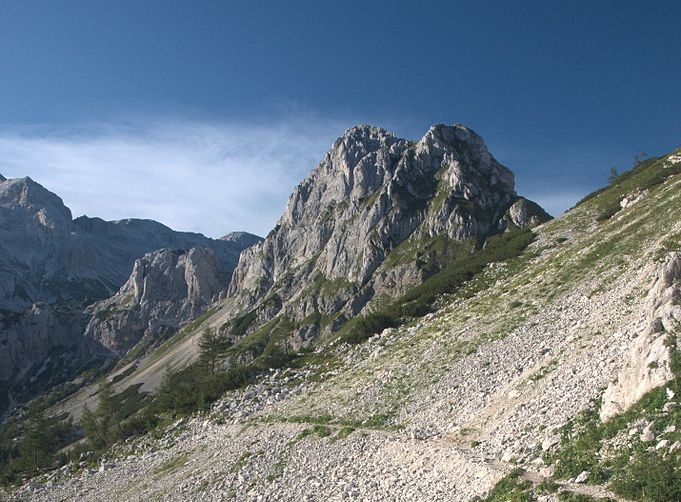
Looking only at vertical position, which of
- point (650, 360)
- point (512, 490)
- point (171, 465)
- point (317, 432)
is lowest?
point (171, 465)

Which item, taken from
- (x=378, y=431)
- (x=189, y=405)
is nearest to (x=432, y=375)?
(x=378, y=431)

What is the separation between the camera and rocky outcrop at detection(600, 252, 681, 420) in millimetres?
17938

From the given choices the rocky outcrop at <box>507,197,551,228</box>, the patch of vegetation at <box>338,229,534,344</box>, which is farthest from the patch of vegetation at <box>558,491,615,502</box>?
the rocky outcrop at <box>507,197,551,228</box>

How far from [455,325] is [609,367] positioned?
2445 centimetres

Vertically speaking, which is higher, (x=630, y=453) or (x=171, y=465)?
(x=630, y=453)

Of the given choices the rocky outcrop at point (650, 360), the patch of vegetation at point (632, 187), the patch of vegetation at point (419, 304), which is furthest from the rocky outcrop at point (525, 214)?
the rocky outcrop at point (650, 360)

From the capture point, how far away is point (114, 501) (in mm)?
37406

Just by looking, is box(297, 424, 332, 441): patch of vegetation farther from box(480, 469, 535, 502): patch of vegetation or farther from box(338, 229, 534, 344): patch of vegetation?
box(338, 229, 534, 344): patch of vegetation

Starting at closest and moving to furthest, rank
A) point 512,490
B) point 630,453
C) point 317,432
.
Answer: point 630,453 < point 512,490 < point 317,432


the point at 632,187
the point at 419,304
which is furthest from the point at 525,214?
the point at 419,304

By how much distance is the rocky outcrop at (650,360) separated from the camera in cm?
1794

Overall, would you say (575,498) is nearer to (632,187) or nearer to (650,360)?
(650,360)

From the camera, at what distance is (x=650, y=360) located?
18375mm

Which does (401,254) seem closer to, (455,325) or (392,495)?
(455,325)
